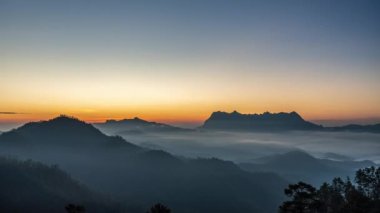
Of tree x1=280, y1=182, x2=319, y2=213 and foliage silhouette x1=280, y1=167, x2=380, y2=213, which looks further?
foliage silhouette x1=280, y1=167, x2=380, y2=213

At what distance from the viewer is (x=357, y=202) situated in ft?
240

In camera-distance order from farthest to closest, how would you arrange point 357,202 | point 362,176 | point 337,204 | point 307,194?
point 362,176 < point 337,204 < point 357,202 < point 307,194

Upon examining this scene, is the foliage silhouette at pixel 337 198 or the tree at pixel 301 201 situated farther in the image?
the foliage silhouette at pixel 337 198

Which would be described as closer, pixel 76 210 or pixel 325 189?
pixel 76 210

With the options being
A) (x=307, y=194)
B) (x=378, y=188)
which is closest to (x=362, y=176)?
(x=378, y=188)

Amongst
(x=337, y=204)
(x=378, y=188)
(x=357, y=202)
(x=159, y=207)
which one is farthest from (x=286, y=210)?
(x=378, y=188)

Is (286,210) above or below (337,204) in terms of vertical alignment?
above

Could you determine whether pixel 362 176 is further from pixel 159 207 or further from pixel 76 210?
pixel 76 210

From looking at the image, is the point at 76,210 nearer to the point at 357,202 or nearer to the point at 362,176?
the point at 357,202

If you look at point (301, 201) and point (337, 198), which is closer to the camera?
point (301, 201)

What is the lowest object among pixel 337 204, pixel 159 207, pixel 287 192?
pixel 337 204

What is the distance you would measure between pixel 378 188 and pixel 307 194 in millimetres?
54819

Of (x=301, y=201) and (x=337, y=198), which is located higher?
(x=301, y=201)

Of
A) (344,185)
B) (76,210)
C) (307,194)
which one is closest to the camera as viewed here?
(307,194)
